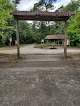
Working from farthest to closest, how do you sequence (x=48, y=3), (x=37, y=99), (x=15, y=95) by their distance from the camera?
(x=48, y=3) < (x=15, y=95) < (x=37, y=99)

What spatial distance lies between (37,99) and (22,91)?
573 millimetres

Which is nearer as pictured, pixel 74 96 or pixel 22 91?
pixel 74 96

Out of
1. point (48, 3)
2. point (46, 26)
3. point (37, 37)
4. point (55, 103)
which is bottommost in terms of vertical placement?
point (55, 103)

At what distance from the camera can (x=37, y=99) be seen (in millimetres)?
2146

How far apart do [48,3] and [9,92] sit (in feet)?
111

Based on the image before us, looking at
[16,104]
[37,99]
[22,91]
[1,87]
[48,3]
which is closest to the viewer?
[16,104]

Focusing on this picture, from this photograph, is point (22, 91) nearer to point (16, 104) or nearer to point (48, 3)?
point (16, 104)

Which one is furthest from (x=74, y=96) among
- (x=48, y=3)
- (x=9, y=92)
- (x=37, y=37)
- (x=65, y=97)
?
(x=48, y=3)

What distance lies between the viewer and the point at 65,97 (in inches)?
87.3

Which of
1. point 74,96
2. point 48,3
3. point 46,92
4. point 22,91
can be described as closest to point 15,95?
point 22,91

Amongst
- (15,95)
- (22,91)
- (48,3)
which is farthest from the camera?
(48,3)

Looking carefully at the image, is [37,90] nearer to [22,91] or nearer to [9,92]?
[22,91]

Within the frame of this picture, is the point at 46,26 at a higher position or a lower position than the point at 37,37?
higher

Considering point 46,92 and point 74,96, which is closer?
point 74,96
